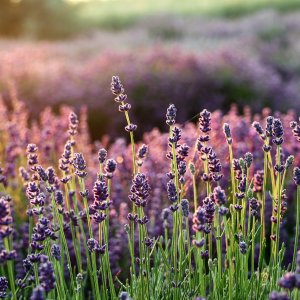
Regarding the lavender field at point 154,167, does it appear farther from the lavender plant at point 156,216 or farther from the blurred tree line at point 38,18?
the blurred tree line at point 38,18

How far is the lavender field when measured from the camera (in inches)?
92.6

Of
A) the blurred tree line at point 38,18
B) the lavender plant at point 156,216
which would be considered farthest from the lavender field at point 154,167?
the blurred tree line at point 38,18

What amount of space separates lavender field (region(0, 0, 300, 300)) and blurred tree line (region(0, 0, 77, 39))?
22.3 inches

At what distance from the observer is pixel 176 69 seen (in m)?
8.88

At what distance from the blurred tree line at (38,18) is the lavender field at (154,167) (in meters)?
0.57

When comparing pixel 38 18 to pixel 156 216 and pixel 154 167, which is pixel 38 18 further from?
pixel 156 216

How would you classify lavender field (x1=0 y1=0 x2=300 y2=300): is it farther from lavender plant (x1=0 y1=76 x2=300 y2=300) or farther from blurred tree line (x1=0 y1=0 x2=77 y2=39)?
blurred tree line (x1=0 y1=0 x2=77 y2=39)

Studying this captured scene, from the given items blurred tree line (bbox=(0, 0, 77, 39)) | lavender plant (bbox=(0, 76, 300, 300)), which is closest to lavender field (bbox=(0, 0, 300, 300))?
lavender plant (bbox=(0, 76, 300, 300))

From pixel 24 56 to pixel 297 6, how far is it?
1415 centimetres

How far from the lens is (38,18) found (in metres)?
20.7

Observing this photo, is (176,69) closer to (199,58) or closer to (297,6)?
(199,58)

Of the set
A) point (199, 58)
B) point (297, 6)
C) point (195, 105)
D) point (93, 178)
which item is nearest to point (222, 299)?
point (93, 178)

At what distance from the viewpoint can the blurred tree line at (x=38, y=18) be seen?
807 inches

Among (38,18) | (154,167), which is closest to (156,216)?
(154,167)
